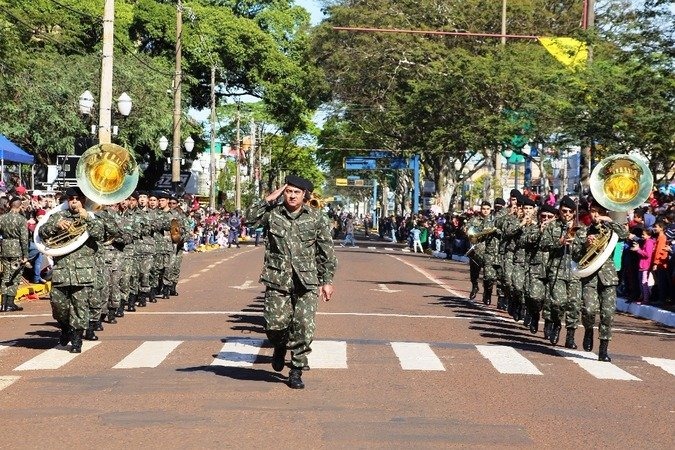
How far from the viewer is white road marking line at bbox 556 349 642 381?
1321 centimetres

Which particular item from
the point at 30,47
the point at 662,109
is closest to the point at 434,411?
the point at 662,109

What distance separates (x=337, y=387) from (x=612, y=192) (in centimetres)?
509

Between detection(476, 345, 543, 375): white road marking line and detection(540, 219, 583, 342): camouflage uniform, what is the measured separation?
84cm

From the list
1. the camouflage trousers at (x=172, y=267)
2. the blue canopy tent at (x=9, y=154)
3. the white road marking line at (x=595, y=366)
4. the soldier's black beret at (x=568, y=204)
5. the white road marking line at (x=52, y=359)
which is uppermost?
the blue canopy tent at (x=9, y=154)

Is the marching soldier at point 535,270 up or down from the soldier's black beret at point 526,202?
down

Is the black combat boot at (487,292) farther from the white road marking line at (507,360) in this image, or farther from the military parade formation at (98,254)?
the white road marking line at (507,360)

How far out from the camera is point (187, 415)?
32.5 feet

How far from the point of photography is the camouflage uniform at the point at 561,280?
52.1ft

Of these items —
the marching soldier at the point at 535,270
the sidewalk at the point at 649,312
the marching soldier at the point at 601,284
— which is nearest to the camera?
the marching soldier at the point at 601,284

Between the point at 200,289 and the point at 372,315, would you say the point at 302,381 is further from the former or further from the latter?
the point at 200,289

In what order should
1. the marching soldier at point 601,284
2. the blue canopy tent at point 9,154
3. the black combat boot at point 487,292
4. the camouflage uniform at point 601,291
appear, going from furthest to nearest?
1. the blue canopy tent at point 9,154
2. the black combat boot at point 487,292
3. the camouflage uniform at point 601,291
4. the marching soldier at point 601,284

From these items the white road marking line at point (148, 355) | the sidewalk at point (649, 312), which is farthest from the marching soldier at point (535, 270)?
the sidewalk at point (649, 312)

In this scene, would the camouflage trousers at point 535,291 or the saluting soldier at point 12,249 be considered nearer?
the camouflage trousers at point 535,291

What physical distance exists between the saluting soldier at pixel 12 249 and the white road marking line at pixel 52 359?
620cm
